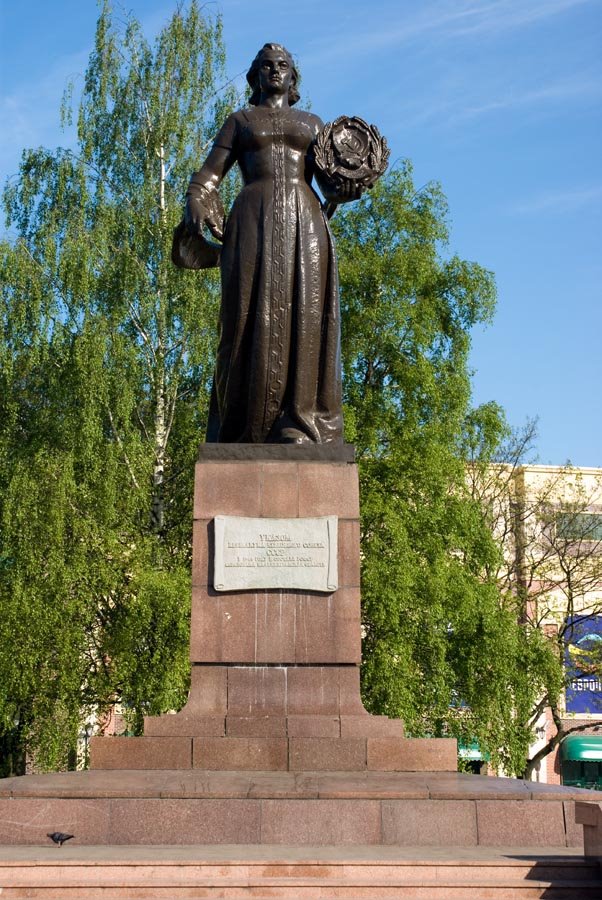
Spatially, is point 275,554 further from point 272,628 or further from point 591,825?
point 591,825

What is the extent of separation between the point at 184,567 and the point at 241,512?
10.00m

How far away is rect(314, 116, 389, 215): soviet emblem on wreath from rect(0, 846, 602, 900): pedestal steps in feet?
19.7

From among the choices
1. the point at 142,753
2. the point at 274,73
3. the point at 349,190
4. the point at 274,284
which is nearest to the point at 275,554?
the point at 142,753

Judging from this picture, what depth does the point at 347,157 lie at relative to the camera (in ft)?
33.2

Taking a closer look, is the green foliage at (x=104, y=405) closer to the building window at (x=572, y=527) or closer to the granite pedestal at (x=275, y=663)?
the granite pedestal at (x=275, y=663)

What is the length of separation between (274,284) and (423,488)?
10646mm

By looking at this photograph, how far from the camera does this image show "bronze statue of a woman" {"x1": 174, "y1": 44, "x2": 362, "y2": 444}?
32.4 ft

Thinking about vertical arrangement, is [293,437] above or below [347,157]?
below

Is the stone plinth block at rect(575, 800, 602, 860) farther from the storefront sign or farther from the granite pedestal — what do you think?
the storefront sign

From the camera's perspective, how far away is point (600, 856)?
20.7 ft

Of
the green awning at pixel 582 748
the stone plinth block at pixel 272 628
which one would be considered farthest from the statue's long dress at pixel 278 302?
the green awning at pixel 582 748

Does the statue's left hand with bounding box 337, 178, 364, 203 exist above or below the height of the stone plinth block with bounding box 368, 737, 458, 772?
above

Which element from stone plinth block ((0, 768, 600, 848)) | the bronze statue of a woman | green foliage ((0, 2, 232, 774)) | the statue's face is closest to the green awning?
green foliage ((0, 2, 232, 774))

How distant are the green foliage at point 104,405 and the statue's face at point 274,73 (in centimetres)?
911
